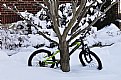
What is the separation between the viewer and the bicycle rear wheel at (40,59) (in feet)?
20.7

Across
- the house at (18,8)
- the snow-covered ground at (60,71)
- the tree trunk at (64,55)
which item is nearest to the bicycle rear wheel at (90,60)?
the snow-covered ground at (60,71)

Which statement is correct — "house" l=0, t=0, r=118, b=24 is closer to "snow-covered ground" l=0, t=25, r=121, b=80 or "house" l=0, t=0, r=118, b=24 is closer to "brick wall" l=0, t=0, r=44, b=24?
"brick wall" l=0, t=0, r=44, b=24

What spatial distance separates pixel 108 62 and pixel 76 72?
1104mm

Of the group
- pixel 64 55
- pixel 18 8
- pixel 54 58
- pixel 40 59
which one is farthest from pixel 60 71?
pixel 18 8

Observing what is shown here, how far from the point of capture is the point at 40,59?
653 cm

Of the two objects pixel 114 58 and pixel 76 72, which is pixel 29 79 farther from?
pixel 114 58

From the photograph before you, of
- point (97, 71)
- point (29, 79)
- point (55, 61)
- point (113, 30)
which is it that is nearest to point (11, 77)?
point (29, 79)

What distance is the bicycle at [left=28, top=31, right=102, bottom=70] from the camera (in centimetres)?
628

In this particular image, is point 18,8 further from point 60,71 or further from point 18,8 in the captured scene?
point 60,71

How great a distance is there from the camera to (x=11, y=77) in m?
5.31

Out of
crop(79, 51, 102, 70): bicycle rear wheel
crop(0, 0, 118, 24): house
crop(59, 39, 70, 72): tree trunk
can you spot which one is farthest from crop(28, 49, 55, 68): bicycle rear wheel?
crop(0, 0, 118, 24): house

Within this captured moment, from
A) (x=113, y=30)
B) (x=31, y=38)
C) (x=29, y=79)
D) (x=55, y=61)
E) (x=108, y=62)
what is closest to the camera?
(x=29, y=79)

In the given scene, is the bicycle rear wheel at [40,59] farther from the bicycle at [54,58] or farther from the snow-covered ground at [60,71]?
the snow-covered ground at [60,71]

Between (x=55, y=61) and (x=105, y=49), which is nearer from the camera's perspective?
(x=55, y=61)
